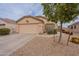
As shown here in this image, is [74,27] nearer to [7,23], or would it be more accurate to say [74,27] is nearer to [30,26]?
[30,26]

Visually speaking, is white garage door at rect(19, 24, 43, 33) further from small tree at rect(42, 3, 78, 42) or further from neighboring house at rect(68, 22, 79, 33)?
neighboring house at rect(68, 22, 79, 33)

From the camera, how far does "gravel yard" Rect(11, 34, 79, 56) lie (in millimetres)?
2070

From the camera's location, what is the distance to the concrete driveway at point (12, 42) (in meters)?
2.07

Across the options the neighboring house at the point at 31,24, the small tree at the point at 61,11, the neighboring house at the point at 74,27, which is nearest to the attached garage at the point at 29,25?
the neighboring house at the point at 31,24

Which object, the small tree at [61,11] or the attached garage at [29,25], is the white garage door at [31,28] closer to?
the attached garage at [29,25]

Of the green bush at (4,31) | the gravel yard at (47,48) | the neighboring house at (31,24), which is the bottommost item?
the gravel yard at (47,48)

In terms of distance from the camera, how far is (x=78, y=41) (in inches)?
81.7

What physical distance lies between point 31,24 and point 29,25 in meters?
0.02

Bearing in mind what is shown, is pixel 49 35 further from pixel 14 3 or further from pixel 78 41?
pixel 14 3

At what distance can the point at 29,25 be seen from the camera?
6.99 ft

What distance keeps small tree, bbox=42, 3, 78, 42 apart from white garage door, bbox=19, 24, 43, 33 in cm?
12

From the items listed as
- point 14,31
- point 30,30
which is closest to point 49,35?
point 30,30

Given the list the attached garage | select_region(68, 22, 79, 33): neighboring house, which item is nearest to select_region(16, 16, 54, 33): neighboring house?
the attached garage

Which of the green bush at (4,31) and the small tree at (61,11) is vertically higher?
the small tree at (61,11)
